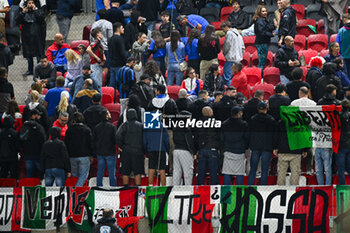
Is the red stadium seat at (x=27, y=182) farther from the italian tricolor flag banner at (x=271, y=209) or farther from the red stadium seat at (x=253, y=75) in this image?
the red stadium seat at (x=253, y=75)

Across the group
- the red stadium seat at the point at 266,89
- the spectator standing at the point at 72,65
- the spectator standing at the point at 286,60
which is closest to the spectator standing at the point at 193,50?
the spectator standing at the point at 286,60

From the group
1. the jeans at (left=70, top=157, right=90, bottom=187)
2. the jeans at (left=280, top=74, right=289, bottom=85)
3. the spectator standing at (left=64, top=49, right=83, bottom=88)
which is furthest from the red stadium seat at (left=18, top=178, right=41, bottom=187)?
the jeans at (left=280, top=74, right=289, bottom=85)

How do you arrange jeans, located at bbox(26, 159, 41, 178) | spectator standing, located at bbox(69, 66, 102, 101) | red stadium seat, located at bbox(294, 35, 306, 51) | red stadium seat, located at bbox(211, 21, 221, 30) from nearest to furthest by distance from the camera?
jeans, located at bbox(26, 159, 41, 178)
spectator standing, located at bbox(69, 66, 102, 101)
red stadium seat, located at bbox(211, 21, 221, 30)
red stadium seat, located at bbox(294, 35, 306, 51)

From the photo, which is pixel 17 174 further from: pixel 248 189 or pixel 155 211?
pixel 248 189

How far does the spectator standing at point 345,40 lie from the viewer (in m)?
11.4

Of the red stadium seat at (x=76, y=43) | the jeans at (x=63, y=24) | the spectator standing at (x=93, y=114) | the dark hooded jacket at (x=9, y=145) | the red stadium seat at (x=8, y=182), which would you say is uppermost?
the jeans at (x=63, y=24)

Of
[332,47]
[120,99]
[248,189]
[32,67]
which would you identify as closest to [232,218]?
[248,189]

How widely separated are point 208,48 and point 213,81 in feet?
3.05

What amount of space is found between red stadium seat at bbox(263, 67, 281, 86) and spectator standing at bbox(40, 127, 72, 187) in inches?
137

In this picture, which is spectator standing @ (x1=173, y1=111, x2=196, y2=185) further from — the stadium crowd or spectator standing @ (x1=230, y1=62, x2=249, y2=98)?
spectator standing @ (x1=230, y1=62, x2=249, y2=98)

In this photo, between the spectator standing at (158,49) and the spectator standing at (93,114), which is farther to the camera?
the spectator standing at (158,49)

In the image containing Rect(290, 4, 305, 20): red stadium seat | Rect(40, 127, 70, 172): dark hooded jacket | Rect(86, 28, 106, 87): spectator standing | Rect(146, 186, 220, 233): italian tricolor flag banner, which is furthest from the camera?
Rect(290, 4, 305, 20): red stadium seat

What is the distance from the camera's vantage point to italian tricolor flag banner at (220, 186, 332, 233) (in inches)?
372

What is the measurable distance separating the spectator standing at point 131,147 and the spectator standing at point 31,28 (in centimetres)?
321
